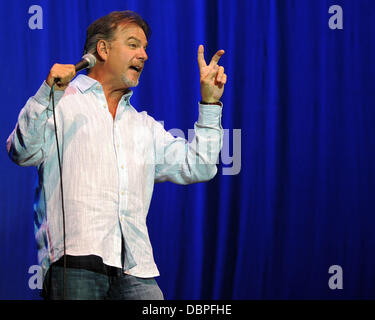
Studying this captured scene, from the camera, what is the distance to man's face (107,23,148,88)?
1.84 metres

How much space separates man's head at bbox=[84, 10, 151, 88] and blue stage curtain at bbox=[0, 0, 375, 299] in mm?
642

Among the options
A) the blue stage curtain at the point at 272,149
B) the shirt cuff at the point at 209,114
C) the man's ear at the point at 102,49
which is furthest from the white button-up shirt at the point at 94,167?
the blue stage curtain at the point at 272,149

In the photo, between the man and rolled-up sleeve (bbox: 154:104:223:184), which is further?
rolled-up sleeve (bbox: 154:104:223:184)

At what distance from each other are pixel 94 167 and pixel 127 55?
0.42 metres

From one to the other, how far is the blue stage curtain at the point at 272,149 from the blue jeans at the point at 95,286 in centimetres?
93

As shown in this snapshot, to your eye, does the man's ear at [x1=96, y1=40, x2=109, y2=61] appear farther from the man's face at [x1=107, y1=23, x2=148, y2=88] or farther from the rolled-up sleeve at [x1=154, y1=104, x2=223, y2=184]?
the rolled-up sleeve at [x1=154, y1=104, x2=223, y2=184]

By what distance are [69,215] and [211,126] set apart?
1.67ft

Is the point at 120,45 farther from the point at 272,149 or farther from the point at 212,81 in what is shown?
the point at 272,149

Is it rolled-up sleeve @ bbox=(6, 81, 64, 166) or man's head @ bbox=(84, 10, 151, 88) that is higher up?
man's head @ bbox=(84, 10, 151, 88)

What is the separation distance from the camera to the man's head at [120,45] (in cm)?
184

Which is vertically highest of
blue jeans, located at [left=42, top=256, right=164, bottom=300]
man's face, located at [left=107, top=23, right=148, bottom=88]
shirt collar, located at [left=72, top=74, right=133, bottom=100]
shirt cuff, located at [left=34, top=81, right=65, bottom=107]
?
man's face, located at [left=107, top=23, right=148, bottom=88]

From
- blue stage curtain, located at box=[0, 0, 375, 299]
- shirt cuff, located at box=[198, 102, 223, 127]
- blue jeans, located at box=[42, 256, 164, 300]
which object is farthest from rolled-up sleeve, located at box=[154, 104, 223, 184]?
blue stage curtain, located at box=[0, 0, 375, 299]
